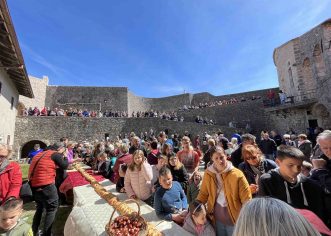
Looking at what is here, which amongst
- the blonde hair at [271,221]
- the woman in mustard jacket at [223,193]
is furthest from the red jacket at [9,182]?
the blonde hair at [271,221]

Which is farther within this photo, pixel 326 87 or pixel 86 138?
pixel 86 138

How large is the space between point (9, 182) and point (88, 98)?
33.1 meters

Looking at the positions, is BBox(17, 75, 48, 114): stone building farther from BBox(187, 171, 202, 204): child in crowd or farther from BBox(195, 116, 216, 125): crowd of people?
BBox(187, 171, 202, 204): child in crowd

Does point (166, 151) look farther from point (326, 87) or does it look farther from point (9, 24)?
point (326, 87)

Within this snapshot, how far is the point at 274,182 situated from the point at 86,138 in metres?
Result: 24.0

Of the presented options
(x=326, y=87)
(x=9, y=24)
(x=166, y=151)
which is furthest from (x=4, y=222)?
(x=326, y=87)

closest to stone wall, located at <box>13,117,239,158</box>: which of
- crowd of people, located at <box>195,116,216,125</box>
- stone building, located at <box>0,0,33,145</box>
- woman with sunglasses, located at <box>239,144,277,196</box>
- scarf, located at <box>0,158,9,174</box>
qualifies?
crowd of people, located at <box>195,116,216,125</box>

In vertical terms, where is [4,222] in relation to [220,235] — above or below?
above

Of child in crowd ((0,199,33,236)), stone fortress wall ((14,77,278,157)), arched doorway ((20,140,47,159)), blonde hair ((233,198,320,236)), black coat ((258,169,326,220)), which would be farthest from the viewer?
arched doorway ((20,140,47,159))

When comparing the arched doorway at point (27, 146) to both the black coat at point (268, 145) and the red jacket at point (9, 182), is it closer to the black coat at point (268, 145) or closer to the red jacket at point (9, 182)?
the red jacket at point (9, 182)

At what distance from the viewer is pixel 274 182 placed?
7.08ft

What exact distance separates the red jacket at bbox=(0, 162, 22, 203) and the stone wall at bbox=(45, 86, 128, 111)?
31.5m

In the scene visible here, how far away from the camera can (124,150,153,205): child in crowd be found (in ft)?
13.4

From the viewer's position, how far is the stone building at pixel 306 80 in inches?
544
